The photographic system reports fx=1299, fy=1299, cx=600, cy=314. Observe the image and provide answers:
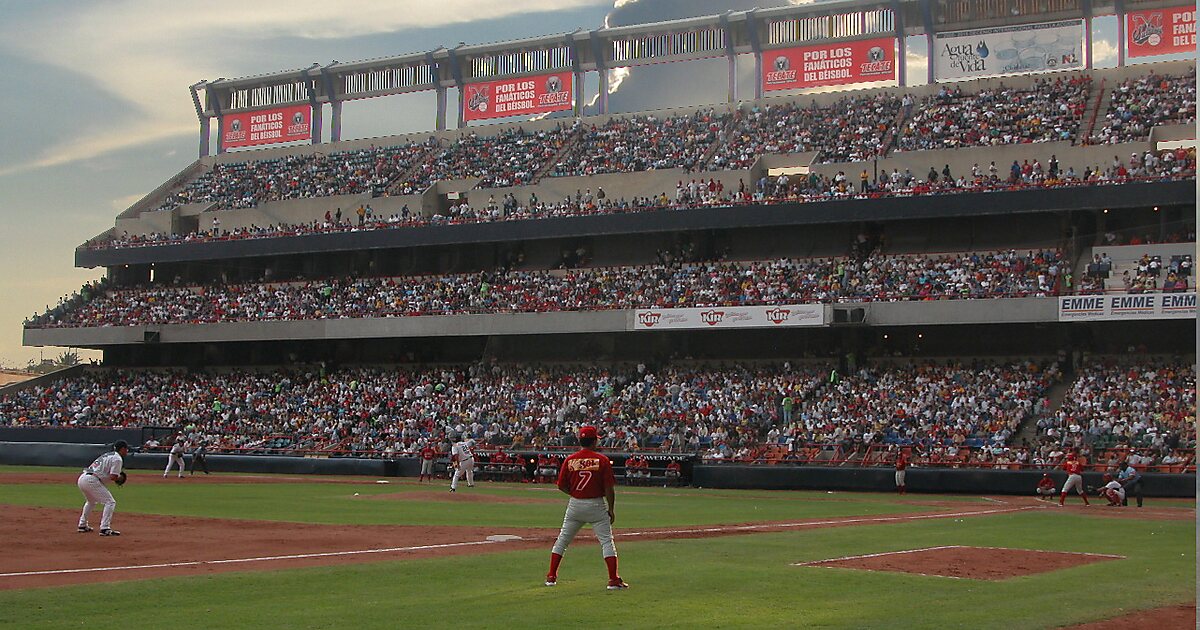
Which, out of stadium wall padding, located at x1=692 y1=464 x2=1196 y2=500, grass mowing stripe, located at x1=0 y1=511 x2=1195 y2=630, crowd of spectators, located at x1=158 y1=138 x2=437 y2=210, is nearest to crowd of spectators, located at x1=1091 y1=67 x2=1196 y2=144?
stadium wall padding, located at x1=692 y1=464 x2=1196 y2=500

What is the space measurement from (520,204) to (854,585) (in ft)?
153

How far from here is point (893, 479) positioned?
39531mm

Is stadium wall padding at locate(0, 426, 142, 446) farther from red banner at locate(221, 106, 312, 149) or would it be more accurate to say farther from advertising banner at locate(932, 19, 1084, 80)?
advertising banner at locate(932, 19, 1084, 80)

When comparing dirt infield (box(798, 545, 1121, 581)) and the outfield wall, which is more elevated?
dirt infield (box(798, 545, 1121, 581))

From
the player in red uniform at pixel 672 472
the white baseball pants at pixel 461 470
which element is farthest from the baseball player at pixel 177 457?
the player in red uniform at pixel 672 472

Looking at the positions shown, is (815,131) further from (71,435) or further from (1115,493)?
(71,435)

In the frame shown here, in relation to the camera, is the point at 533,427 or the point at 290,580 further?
the point at 533,427

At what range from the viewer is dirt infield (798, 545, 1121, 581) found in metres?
16.4

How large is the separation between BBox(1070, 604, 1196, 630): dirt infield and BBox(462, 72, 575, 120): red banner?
2103 inches

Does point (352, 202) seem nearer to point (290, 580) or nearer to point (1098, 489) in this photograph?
point (1098, 489)

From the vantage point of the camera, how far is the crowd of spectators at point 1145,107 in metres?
49.0

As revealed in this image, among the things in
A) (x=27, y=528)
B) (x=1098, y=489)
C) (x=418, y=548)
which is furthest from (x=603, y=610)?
(x=1098, y=489)

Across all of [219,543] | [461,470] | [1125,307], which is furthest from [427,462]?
[1125,307]

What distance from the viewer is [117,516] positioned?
2550 centimetres
